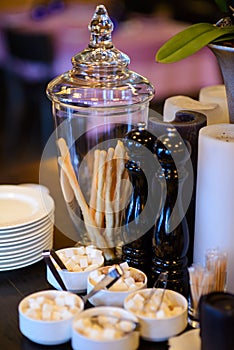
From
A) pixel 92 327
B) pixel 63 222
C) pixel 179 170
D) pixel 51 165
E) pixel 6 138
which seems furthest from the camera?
pixel 6 138

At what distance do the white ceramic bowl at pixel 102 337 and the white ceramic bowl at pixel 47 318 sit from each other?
0.02 meters

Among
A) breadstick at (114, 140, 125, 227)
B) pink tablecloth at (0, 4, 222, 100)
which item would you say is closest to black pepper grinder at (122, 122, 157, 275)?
breadstick at (114, 140, 125, 227)

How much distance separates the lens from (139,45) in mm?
3676

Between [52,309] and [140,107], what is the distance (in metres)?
0.39

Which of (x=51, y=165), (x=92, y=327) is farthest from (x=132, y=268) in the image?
(x=51, y=165)

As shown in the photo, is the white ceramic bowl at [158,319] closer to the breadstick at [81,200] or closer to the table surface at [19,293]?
the table surface at [19,293]

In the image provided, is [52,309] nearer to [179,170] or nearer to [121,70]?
[179,170]

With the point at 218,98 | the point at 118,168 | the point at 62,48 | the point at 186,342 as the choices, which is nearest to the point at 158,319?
the point at 186,342

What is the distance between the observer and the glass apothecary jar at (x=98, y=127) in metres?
1.13

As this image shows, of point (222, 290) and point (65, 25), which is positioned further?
point (65, 25)

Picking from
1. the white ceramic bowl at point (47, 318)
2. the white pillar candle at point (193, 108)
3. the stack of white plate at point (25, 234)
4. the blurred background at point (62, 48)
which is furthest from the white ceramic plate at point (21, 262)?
the blurred background at point (62, 48)

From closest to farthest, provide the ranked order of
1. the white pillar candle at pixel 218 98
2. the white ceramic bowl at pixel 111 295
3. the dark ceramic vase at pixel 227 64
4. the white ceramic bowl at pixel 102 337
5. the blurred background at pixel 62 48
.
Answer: the white ceramic bowl at pixel 102 337 < the white ceramic bowl at pixel 111 295 < the dark ceramic vase at pixel 227 64 < the white pillar candle at pixel 218 98 < the blurred background at pixel 62 48

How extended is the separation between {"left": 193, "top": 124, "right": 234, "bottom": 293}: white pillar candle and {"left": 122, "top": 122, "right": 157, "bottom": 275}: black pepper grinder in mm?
80

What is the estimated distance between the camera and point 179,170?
3.43ft
